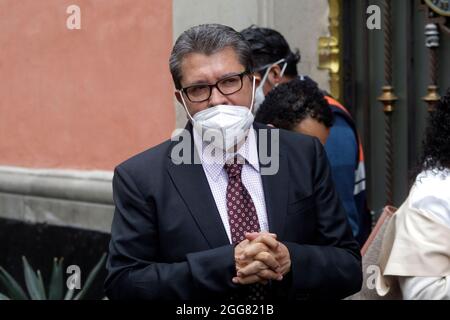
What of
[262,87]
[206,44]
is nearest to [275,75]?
[262,87]

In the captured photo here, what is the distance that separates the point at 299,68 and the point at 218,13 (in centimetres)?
64

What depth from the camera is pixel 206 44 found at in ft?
8.34

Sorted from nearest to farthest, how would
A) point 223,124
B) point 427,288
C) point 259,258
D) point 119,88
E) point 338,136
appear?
point 259,258 → point 223,124 → point 427,288 → point 338,136 → point 119,88

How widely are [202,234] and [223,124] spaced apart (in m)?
0.31

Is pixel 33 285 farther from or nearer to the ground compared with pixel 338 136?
nearer to the ground

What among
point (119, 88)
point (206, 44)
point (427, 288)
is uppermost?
point (206, 44)

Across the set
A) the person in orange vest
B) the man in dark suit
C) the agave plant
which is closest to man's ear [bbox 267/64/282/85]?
the person in orange vest

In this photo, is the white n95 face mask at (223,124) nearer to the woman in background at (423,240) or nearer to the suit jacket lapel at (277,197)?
the suit jacket lapel at (277,197)

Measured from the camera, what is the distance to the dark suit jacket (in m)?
2.43

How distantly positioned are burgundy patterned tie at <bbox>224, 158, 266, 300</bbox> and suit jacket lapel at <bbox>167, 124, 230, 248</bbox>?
3 centimetres

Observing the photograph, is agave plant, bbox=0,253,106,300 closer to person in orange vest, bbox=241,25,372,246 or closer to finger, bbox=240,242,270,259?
person in orange vest, bbox=241,25,372,246

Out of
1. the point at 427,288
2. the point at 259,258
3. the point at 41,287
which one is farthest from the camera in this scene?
the point at 41,287

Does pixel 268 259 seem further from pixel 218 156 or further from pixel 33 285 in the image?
pixel 33 285
